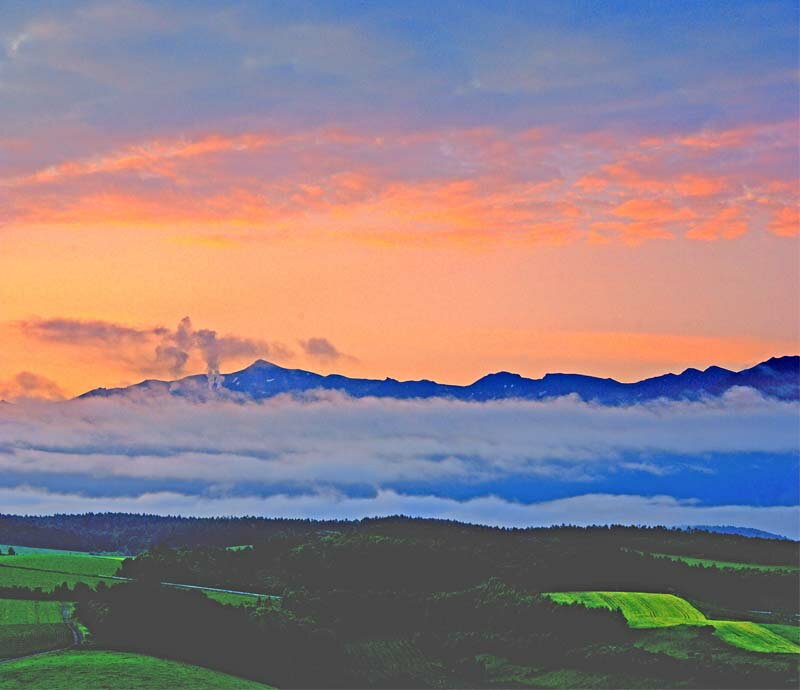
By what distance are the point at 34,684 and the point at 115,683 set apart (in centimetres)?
1136

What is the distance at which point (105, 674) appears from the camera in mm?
180625

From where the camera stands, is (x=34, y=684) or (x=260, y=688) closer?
(x=34, y=684)

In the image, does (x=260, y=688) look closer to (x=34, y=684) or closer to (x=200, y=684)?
(x=200, y=684)

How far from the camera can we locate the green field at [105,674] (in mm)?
174000

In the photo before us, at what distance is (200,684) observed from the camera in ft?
612

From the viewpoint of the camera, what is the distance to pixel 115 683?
581ft

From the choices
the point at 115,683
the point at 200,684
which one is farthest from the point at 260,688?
the point at 115,683

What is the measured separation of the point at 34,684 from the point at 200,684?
25623 millimetres

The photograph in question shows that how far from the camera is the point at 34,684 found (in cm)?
17162

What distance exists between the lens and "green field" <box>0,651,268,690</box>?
17400 centimetres

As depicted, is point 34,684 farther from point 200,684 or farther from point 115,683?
point 200,684

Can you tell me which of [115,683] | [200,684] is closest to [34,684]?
[115,683]

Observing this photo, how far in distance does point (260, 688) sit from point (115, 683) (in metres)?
24.3

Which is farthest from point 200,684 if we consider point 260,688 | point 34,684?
point 34,684
